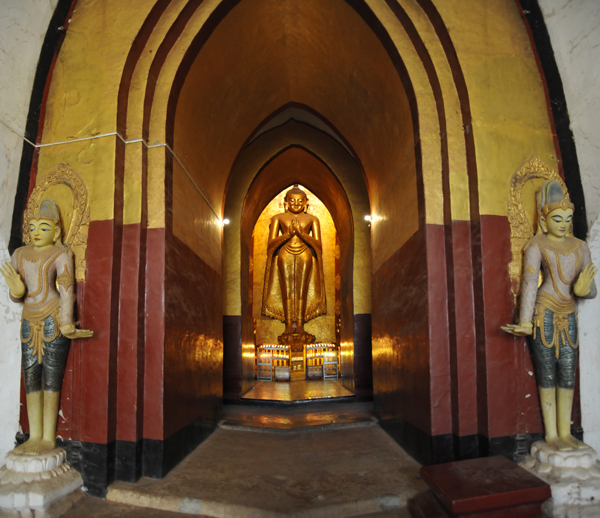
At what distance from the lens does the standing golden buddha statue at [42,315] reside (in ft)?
10.6

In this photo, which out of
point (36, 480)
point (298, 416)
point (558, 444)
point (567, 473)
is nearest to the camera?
point (567, 473)

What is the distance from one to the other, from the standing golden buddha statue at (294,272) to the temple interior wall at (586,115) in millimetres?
5851

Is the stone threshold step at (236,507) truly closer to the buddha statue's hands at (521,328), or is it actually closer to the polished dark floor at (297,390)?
the buddha statue's hands at (521,328)

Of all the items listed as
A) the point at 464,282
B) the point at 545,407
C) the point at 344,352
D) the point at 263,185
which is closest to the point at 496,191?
the point at 464,282

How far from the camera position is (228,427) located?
16.5 feet

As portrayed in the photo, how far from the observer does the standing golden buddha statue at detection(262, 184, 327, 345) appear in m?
9.23

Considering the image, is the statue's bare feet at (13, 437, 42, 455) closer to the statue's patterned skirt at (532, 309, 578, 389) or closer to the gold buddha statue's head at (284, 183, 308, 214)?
the statue's patterned skirt at (532, 309, 578, 389)

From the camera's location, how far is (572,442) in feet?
10.0

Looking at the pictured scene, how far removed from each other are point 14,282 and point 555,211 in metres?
4.14

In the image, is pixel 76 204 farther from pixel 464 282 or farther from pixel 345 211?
pixel 345 211

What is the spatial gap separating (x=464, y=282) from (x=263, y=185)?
18.4 feet

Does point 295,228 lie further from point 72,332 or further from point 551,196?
point 72,332

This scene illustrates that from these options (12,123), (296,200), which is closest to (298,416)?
(12,123)

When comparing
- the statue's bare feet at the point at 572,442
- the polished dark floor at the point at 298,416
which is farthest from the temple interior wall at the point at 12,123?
the statue's bare feet at the point at 572,442
